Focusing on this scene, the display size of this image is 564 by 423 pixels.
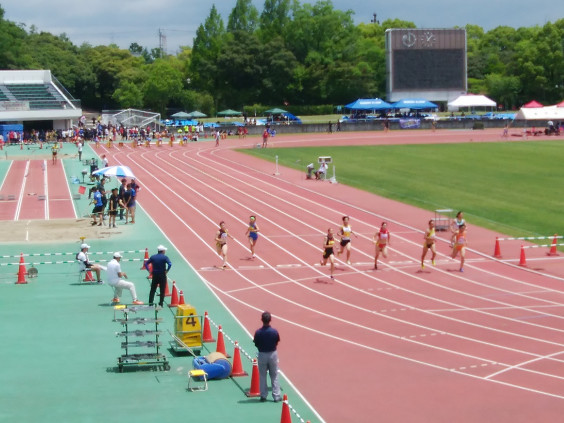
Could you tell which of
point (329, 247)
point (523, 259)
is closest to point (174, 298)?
point (329, 247)

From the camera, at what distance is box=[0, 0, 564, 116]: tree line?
112000 mm

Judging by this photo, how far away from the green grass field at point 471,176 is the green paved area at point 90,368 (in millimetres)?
14711

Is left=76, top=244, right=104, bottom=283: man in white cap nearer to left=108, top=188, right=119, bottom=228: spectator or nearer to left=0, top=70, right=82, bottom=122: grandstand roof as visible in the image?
left=108, top=188, right=119, bottom=228: spectator

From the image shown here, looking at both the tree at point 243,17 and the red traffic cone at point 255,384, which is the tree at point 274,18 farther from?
the red traffic cone at point 255,384

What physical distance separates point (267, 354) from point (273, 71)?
100 m

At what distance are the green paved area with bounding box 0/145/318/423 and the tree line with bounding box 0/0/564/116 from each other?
8799 cm

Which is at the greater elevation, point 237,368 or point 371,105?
point 371,105

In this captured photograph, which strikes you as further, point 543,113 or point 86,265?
point 543,113

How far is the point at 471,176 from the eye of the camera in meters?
48.0

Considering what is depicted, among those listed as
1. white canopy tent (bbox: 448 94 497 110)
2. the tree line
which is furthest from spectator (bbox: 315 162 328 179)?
the tree line

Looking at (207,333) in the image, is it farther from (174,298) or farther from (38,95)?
(38,95)

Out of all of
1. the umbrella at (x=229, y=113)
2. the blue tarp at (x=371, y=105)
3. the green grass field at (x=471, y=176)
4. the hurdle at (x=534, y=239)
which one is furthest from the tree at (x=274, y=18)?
the hurdle at (x=534, y=239)

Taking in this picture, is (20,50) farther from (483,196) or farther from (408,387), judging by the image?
(408,387)

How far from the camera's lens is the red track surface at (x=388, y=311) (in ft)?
48.5
